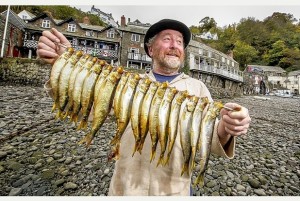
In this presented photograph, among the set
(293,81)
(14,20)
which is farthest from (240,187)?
(293,81)

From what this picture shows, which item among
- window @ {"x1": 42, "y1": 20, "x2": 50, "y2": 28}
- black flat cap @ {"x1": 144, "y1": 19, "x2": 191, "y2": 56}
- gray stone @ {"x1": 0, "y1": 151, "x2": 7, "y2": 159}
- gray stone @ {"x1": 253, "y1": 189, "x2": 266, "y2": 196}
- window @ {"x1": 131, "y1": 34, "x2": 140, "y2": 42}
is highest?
window @ {"x1": 42, "y1": 20, "x2": 50, "y2": 28}

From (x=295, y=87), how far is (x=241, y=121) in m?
88.7

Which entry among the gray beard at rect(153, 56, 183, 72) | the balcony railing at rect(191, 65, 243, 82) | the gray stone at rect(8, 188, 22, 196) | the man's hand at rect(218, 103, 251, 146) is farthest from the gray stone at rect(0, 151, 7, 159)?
the balcony railing at rect(191, 65, 243, 82)

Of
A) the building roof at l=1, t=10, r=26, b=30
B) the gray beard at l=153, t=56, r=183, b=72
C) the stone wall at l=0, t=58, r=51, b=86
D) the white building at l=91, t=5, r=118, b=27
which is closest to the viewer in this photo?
the gray beard at l=153, t=56, r=183, b=72

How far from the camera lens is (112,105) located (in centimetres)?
209

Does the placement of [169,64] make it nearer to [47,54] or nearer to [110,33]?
[47,54]

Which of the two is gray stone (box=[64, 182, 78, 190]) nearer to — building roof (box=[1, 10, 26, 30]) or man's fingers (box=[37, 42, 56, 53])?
man's fingers (box=[37, 42, 56, 53])

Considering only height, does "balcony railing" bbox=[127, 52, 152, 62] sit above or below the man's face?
above

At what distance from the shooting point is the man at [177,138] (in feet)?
7.00

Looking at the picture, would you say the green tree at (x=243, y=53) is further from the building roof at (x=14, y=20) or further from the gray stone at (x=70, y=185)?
the gray stone at (x=70, y=185)

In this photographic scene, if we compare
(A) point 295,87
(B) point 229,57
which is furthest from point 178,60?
(A) point 295,87

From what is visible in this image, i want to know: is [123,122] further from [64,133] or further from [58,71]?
[64,133]

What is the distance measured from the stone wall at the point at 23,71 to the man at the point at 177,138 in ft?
76.1

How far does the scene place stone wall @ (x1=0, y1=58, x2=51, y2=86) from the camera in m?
23.3
